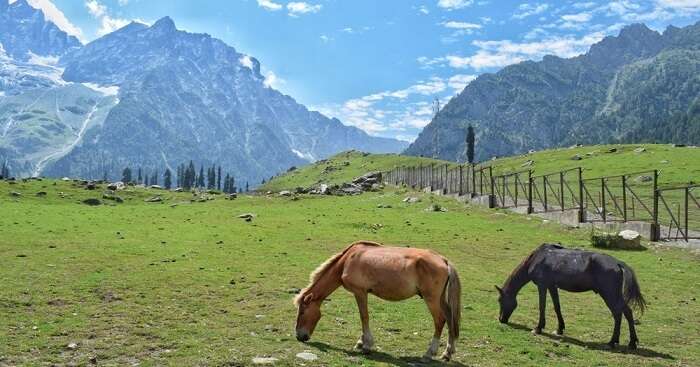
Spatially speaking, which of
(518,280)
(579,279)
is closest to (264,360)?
(518,280)

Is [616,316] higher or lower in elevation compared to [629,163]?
lower

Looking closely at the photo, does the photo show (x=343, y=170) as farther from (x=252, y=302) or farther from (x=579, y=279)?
(x=579, y=279)

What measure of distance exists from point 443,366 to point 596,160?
283 ft

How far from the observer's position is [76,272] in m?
20.3

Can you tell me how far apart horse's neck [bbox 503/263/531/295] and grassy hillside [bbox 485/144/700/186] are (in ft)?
173

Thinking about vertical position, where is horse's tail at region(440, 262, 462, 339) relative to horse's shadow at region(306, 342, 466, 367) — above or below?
above

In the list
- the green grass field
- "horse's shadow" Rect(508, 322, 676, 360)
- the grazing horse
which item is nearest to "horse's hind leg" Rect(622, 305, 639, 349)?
the grazing horse

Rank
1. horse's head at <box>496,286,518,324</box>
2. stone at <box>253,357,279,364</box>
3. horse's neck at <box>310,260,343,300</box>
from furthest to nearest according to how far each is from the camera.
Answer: horse's head at <box>496,286,518,324</box> < horse's neck at <box>310,260,343,300</box> < stone at <box>253,357,279,364</box>

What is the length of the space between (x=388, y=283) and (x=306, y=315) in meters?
2.18

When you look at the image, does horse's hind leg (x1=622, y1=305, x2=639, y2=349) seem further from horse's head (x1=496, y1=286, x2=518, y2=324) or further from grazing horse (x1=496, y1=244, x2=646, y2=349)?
horse's head (x1=496, y1=286, x2=518, y2=324)

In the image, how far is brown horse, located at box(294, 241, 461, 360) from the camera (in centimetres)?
1198

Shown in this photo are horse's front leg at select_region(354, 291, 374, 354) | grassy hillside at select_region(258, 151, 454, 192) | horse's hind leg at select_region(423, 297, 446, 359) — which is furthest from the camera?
grassy hillside at select_region(258, 151, 454, 192)

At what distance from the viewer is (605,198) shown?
48.5 meters

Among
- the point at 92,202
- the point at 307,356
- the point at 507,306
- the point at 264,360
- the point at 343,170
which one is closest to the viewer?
the point at 264,360
